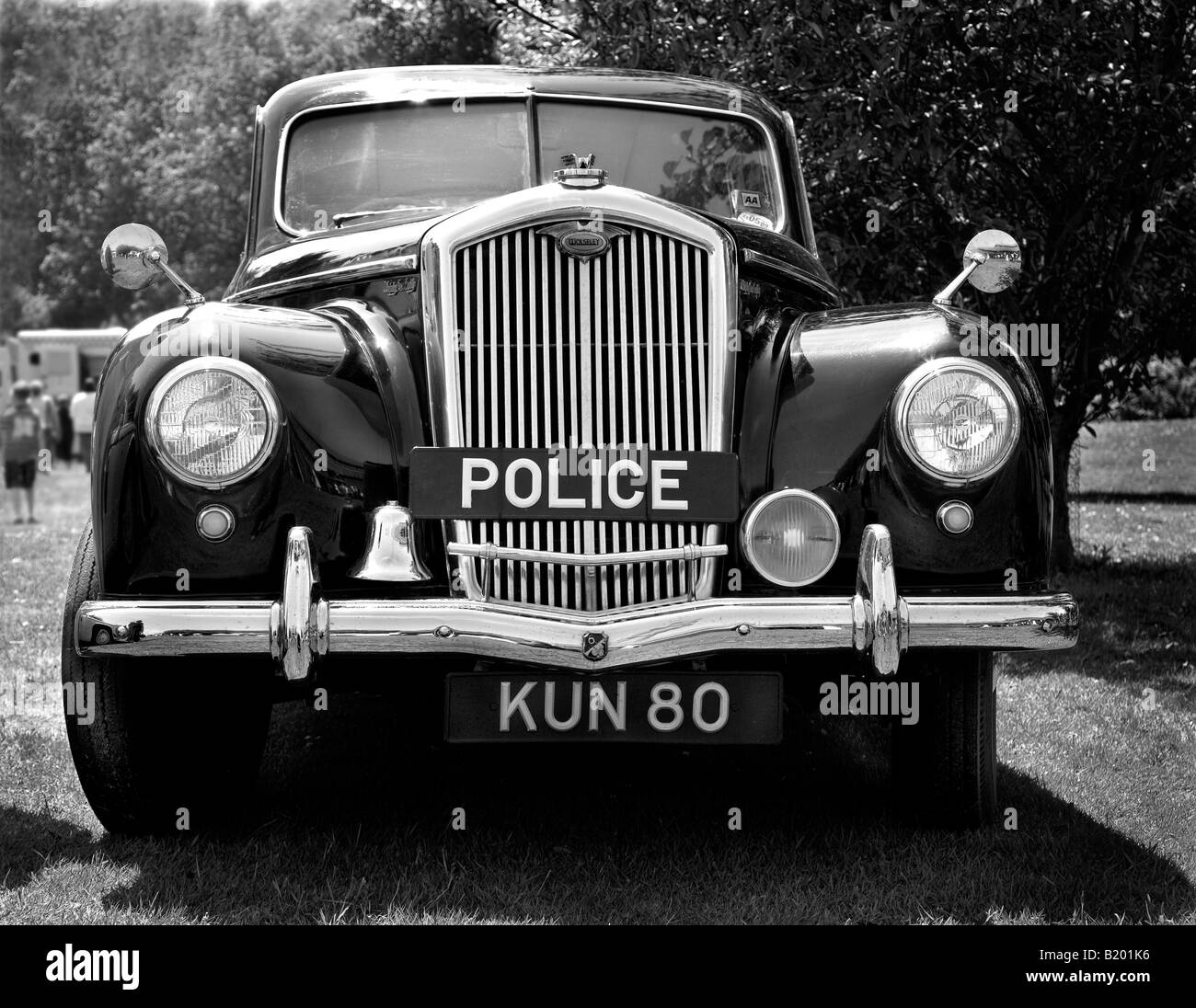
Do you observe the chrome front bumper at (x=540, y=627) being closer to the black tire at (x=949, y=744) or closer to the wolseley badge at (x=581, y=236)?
the black tire at (x=949, y=744)

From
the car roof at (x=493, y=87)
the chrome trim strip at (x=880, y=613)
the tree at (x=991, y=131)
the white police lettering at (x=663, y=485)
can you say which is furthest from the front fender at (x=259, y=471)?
the tree at (x=991, y=131)

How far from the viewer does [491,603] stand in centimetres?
288

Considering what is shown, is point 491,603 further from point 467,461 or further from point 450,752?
point 450,752

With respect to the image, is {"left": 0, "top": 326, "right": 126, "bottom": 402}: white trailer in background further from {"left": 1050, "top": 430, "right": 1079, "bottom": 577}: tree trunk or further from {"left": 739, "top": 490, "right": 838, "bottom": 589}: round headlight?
{"left": 739, "top": 490, "right": 838, "bottom": 589}: round headlight

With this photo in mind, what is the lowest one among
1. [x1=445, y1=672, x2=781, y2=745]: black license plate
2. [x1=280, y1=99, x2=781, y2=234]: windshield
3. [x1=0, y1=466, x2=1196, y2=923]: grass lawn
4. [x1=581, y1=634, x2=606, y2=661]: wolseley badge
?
[x1=0, y1=466, x2=1196, y2=923]: grass lawn

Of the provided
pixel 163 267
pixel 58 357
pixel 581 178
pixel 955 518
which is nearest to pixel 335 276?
pixel 163 267

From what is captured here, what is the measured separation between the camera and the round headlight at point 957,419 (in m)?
3.05

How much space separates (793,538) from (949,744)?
0.73 metres

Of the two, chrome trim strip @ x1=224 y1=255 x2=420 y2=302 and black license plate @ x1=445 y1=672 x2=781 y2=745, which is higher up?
chrome trim strip @ x1=224 y1=255 x2=420 y2=302

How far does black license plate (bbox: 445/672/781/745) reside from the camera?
2.93 meters

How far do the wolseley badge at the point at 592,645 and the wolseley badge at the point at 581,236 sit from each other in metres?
0.91

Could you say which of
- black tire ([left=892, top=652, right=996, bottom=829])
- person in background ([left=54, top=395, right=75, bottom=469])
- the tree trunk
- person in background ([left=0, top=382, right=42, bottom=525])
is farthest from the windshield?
person in background ([left=54, top=395, right=75, bottom=469])

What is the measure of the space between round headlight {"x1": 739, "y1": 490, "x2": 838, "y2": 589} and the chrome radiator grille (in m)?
0.11

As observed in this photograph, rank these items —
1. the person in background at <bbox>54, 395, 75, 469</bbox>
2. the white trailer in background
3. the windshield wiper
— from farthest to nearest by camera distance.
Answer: the white trailer in background
the person in background at <bbox>54, 395, 75, 469</bbox>
the windshield wiper
